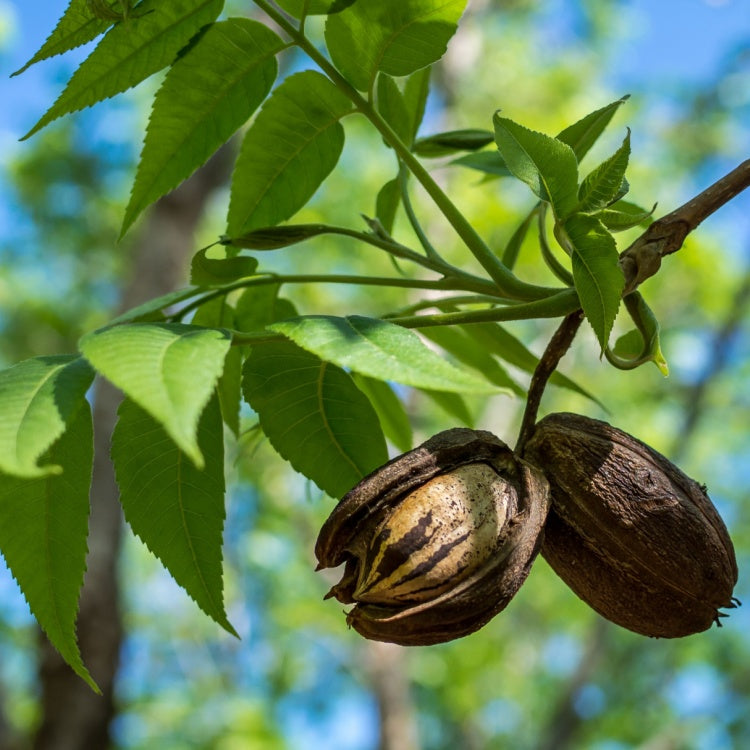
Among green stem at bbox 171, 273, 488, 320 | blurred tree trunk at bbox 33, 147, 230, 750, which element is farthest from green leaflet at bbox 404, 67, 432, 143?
blurred tree trunk at bbox 33, 147, 230, 750

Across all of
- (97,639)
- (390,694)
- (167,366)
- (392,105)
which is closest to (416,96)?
(392,105)

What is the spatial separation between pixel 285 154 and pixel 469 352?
0.54 m

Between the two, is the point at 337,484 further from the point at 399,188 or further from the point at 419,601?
the point at 399,188

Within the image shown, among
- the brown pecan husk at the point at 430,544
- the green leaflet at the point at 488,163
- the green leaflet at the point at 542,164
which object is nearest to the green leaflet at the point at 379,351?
the brown pecan husk at the point at 430,544

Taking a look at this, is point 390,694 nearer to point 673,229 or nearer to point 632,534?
point 632,534

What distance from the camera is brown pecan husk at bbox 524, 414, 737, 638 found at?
1.38 meters

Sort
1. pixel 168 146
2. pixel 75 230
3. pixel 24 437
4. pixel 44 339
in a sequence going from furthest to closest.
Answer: pixel 75 230 → pixel 44 339 → pixel 168 146 → pixel 24 437

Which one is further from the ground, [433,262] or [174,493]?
[433,262]

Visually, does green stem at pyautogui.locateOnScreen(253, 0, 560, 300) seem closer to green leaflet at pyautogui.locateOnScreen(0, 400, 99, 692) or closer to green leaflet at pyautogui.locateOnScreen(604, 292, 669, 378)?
green leaflet at pyautogui.locateOnScreen(604, 292, 669, 378)

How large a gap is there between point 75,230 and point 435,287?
52.4 feet

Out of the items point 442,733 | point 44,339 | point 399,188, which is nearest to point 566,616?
point 442,733

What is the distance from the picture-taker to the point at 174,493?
1.45 m

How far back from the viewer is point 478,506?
4.31ft

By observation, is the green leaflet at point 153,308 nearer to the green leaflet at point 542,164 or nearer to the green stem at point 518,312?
the green stem at point 518,312
